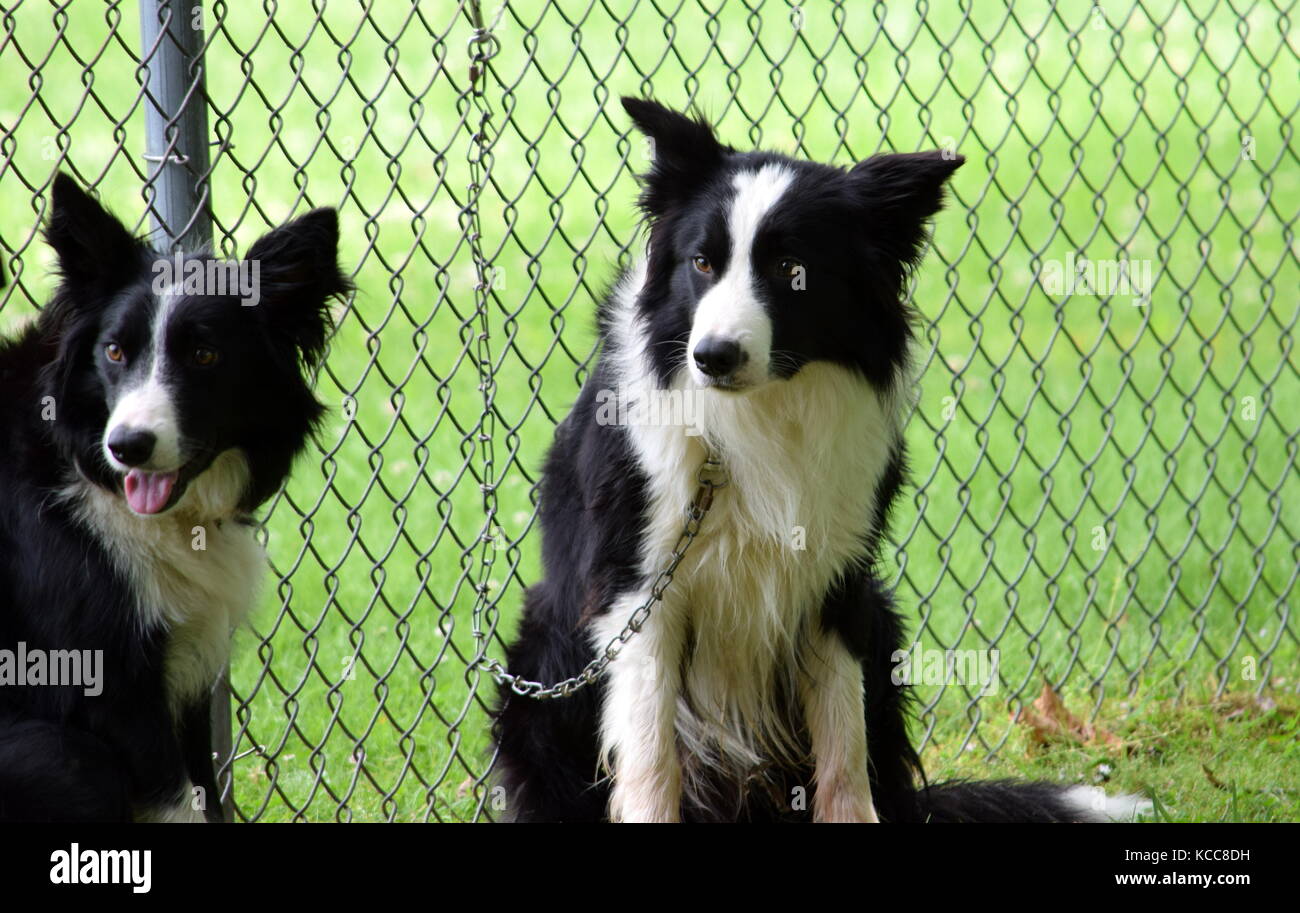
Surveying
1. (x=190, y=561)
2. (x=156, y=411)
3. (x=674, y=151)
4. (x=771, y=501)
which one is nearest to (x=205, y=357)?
(x=156, y=411)

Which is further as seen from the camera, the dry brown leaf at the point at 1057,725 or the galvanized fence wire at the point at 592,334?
the dry brown leaf at the point at 1057,725

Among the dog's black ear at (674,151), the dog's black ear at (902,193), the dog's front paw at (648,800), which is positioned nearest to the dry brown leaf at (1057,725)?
the dog's front paw at (648,800)

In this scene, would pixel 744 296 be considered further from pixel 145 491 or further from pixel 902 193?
pixel 145 491

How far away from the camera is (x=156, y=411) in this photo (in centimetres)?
265

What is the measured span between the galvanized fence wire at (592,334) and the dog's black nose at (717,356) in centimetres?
64

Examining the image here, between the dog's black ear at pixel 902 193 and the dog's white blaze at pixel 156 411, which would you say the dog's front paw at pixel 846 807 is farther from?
the dog's white blaze at pixel 156 411

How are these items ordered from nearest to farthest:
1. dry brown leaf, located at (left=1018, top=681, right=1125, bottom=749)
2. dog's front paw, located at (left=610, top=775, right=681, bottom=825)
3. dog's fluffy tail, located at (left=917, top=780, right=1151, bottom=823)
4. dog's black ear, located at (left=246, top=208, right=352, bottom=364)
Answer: dog's black ear, located at (left=246, top=208, right=352, bottom=364), dog's front paw, located at (left=610, top=775, right=681, bottom=825), dog's fluffy tail, located at (left=917, top=780, right=1151, bottom=823), dry brown leaf, located at (left=1018, top=681, right=1125, bottom=749)

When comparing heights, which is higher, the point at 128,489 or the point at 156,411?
the point at 156,411

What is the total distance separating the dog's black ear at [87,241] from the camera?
8.77 feet

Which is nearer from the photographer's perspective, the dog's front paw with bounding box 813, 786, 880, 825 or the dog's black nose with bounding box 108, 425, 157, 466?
the dog's black nose with bounding box 108, 425, 157, 466

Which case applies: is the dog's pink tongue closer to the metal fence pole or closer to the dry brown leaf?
the metal fence pole

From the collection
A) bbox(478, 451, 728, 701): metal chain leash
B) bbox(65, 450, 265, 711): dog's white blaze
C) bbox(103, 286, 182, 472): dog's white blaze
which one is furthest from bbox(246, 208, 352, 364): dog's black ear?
bbox(478, 451, 728, 701): metal chain leash

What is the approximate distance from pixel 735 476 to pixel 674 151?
0.74 meters

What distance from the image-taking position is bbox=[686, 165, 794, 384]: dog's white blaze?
2791mm
